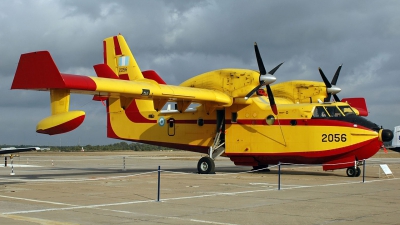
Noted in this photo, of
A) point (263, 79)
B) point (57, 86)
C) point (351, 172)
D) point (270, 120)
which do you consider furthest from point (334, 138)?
point (57, 86)

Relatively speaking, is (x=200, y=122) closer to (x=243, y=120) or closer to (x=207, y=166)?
(x=243, y=120)

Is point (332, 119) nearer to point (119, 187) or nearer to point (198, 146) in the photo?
point (198, 146)

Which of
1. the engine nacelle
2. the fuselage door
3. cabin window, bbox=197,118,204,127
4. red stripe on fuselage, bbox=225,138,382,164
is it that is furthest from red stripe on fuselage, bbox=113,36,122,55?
the engine nacelle

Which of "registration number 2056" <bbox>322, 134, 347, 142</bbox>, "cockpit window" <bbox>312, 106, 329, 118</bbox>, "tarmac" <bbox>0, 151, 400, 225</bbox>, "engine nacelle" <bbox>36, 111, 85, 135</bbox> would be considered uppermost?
"cockpit window" <bbox>312, 106, 329, 118</bbox>

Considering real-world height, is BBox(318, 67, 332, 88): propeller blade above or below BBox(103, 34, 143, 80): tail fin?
below

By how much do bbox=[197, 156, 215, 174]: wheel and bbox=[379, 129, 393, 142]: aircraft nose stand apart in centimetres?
772

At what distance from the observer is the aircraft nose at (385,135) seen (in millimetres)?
20922

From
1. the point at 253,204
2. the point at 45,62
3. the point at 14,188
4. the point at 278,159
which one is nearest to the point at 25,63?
the point at 45,62

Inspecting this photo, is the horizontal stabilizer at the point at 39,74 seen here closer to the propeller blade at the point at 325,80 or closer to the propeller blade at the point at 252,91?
the propeller blade at the point at 252,91

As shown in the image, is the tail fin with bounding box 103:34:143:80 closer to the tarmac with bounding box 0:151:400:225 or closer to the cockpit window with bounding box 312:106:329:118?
the tarmac with bounding box 0:151:400:225

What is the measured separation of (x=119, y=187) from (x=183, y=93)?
6116 millimetres

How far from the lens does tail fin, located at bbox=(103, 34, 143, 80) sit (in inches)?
1068

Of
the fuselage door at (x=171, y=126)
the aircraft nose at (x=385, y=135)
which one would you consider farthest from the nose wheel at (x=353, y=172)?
the fuselage door at (x=171, y=126)

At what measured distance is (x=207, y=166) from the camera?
2317cm
